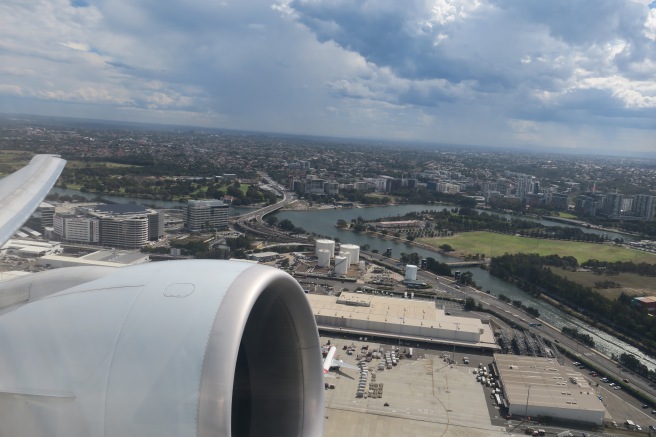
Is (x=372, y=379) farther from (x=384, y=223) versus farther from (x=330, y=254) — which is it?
(x=384, y=223)

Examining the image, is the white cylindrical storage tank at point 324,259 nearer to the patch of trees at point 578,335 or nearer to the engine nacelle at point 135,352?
the patch of trees at point 578,335

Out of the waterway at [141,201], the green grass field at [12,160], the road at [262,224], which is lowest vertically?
the road at [262,224]

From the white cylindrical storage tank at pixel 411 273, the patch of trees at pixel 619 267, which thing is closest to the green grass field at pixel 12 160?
the white cylindrical storage tank at pixel 411 273

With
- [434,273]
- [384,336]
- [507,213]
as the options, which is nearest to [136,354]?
[384,336]

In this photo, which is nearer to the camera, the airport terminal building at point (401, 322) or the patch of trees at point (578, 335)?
the airport terminal building at point (401, 322)

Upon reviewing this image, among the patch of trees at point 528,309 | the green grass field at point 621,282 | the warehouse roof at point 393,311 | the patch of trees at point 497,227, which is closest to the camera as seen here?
the warehouse roof at point 393,311

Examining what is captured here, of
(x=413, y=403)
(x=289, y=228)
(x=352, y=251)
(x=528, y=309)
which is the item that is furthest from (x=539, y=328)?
(x=289, y=228)

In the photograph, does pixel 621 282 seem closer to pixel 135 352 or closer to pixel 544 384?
pixel 544 384

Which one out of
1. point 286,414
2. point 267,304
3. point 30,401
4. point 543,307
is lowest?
point 543,307

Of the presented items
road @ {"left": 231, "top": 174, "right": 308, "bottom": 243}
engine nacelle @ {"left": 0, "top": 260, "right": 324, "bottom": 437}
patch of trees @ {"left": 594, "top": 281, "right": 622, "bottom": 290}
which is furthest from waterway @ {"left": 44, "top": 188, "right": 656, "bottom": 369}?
engine nacelle @ {"left": 0, "top": 260, "right": 324, "bottom": 437}
